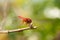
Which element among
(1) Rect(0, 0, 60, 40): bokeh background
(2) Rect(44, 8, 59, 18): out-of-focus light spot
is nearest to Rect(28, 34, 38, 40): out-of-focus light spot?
(1) Rect(0, 0, 60, 40): bokeh background

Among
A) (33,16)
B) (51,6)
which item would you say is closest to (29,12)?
(33,16)

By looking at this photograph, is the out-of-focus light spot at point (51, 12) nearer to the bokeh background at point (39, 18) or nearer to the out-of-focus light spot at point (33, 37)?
the bokeh background at point (39, 18)

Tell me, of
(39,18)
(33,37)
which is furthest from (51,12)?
(33,37)

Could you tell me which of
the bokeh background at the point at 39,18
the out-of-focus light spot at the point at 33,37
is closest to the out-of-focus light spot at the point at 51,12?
the bokeh background at the point at 39,18

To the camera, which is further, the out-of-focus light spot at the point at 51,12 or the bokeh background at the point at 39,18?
the out-of-focus light spot at the point at 51,12

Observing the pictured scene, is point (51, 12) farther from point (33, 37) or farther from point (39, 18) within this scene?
point (33, 37)

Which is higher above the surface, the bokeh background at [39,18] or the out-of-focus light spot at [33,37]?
the bokeh background at [39,18]

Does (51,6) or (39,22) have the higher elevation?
(51,6)

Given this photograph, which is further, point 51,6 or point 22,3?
point 22,3

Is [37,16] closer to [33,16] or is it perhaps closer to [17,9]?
[33,16]
